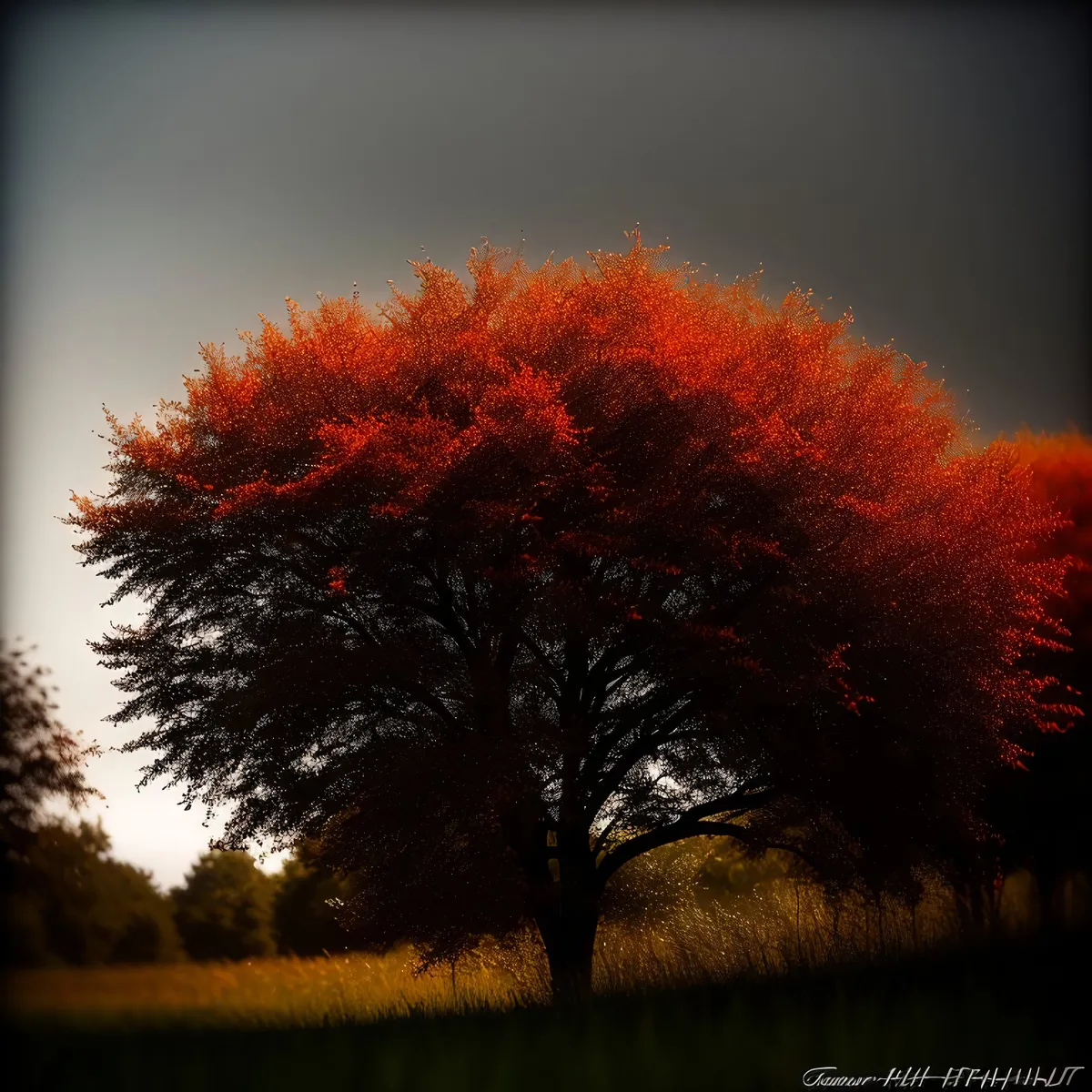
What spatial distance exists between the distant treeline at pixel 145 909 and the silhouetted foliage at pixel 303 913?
0.11ft

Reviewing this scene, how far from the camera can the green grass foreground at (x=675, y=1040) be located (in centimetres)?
923

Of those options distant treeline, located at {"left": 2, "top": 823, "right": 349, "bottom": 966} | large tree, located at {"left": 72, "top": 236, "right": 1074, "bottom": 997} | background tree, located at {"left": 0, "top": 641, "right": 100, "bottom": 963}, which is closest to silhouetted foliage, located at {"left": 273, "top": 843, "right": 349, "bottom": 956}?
distant treeline, located at {"left": 2, "top": 823, "right": 349, "bottom": 966}

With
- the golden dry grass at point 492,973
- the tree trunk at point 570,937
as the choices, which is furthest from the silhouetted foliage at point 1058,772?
the tree trunk at point 570,937

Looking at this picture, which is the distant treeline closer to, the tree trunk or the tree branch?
the tree trunk

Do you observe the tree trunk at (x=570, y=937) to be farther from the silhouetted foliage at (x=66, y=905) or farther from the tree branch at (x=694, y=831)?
the silhouetted foliage at (x=66, y=905)

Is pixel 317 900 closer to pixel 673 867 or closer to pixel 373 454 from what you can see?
pixel 673 867

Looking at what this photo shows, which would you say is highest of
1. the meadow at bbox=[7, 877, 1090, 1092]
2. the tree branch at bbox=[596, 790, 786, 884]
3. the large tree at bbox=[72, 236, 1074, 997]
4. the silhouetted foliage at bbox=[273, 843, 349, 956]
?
the large tree at bbox=[72, 236, 1074, 997]

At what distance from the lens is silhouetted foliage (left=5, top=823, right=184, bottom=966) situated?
23484 mm

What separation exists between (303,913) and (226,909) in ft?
10.8

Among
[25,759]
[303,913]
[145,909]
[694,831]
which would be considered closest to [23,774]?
[25,759]

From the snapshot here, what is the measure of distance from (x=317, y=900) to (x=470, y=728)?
27.1 metres

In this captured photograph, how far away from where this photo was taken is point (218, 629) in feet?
60.9

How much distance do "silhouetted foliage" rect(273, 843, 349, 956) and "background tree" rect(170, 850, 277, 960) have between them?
0.42 meters

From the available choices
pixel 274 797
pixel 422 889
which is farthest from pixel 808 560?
pixel 274 797
